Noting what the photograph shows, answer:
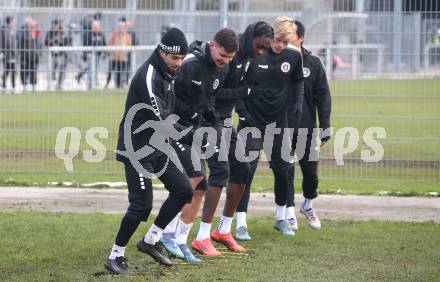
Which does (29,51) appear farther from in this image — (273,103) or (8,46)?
(273,103)

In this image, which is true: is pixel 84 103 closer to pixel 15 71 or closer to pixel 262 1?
pixel 15 71

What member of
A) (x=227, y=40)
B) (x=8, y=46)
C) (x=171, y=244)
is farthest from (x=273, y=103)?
(x=8, y=46)

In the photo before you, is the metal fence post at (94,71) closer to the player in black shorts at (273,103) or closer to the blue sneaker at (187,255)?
the player in black shorts at (273,103)

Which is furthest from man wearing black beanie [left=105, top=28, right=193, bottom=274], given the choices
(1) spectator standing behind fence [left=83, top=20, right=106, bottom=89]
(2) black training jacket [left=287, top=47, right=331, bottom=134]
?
(1) spectator standing behind fence [left=83, top=20, right=106, bottom=89]

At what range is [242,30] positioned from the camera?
14281mm

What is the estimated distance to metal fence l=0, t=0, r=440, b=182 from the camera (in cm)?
1390

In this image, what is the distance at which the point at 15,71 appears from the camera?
14.6 meters

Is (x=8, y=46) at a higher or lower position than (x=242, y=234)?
higher

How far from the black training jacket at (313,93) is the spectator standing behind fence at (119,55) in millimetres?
3865

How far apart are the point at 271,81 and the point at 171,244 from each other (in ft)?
7.06

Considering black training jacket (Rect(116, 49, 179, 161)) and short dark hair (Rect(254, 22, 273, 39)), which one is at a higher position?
short dark hair (Rect(254, 22, 273, 39))

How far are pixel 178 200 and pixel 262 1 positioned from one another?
6.24 m

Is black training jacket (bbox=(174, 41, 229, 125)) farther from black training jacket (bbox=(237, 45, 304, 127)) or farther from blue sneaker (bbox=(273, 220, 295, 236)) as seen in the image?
blue sneaker (bbox=(273, 220, 295, 236))

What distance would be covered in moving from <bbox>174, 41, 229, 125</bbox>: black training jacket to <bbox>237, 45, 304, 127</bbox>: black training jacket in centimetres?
119
